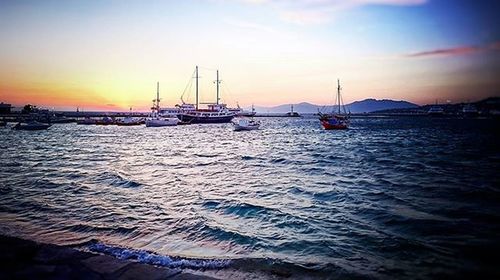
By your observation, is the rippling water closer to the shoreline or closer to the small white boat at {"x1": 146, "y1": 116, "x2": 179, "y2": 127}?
the shoreline

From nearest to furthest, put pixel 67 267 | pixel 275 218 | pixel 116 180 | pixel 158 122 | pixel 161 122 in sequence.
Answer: pixel 67 267
pixel 275 218
pixel 116 180
pixel 158 122
pixel 161 122

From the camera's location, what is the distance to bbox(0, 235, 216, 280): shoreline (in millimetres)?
4027

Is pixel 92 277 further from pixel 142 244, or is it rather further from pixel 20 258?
pixel 142 244

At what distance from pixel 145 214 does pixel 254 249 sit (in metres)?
4.18

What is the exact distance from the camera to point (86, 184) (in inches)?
564

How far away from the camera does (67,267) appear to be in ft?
13.9

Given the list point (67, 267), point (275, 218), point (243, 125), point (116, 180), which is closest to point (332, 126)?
point (243, 125)

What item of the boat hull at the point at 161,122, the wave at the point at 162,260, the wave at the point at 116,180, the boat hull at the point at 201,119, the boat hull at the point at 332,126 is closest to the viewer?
the wave at the point at 162,260

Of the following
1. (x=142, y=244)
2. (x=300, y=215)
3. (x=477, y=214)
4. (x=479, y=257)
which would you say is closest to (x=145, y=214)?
(x=142, y=244)

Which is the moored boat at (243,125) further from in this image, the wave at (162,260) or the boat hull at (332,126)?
the wave at (162,260)

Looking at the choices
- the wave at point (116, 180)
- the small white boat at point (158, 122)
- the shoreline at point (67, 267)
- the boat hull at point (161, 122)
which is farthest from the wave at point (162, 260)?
the boat hull at point (161, 122)

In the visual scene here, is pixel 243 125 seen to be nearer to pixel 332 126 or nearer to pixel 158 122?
pixel 332 126

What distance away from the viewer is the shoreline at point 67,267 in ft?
13.2

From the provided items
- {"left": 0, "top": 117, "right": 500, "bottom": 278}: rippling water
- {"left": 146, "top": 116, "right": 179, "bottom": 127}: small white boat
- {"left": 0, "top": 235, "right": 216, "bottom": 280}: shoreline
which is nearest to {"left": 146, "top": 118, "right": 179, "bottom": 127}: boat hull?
{"left": 146, "top": 116, "right": 179, "bottom": 127}: small white boat
